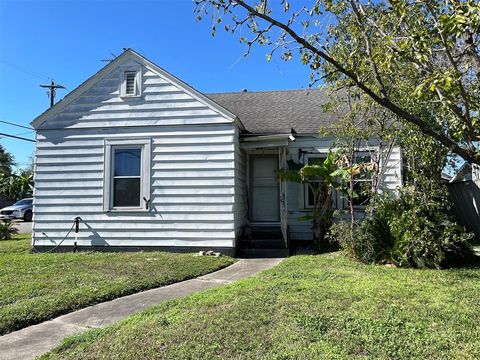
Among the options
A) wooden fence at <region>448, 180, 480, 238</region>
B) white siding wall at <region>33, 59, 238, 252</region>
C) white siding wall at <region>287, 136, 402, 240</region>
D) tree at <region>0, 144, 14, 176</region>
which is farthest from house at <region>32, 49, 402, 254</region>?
tree at <region>0, 144, 14, 176</region>

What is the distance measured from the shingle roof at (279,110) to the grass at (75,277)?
4771 millimetres

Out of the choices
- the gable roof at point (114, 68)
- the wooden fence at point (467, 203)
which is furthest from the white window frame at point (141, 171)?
the wooden fence at point (467, 203)

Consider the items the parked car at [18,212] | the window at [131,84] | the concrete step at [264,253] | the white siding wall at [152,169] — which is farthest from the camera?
the parked car at [18,212]

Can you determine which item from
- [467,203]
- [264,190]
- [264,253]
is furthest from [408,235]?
[467,203]

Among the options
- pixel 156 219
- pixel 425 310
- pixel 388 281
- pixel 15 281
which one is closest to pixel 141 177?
pixel 156 219

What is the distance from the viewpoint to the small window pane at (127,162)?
11.0m

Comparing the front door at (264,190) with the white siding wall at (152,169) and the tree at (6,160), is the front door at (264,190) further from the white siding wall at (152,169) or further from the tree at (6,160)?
the tree at (6,160)

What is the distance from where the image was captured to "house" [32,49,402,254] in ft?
34.7

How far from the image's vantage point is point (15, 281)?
7.53 metres

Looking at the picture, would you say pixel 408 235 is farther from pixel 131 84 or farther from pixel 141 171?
pixel 131 84

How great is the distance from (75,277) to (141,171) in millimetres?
3809

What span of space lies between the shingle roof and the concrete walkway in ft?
18.0

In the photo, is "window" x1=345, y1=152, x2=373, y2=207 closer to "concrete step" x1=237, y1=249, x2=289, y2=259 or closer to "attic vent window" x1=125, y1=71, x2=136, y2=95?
"concrete step" x1=237, y1=249, x2=289, y2=259

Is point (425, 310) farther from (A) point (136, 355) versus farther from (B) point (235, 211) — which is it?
(B) point (235, 211)
